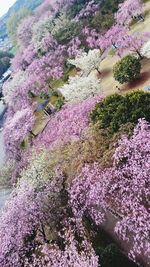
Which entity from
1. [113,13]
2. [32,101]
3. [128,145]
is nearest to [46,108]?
[32,101]

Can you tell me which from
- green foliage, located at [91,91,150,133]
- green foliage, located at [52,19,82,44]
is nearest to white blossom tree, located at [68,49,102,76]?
green foliage, located at [52,19,82,44]

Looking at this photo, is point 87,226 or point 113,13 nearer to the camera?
point 87,226

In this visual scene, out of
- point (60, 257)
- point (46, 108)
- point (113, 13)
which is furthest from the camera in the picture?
point (113, 13)

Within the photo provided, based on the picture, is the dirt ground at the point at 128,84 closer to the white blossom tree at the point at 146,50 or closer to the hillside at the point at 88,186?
the hillside at the point at 88,186

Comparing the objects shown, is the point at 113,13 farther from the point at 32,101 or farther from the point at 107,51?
the point at 32,101

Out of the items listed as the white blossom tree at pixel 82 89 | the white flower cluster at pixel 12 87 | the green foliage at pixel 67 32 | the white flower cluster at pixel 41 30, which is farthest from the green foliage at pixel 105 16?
the white blossom tree at pixel 82 89

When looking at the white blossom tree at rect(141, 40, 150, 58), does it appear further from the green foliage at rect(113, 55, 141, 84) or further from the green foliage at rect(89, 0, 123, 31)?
the green foliage at rect(89, 0, 123, 31)

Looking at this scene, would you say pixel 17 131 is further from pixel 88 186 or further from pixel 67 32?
pixel 67 32
